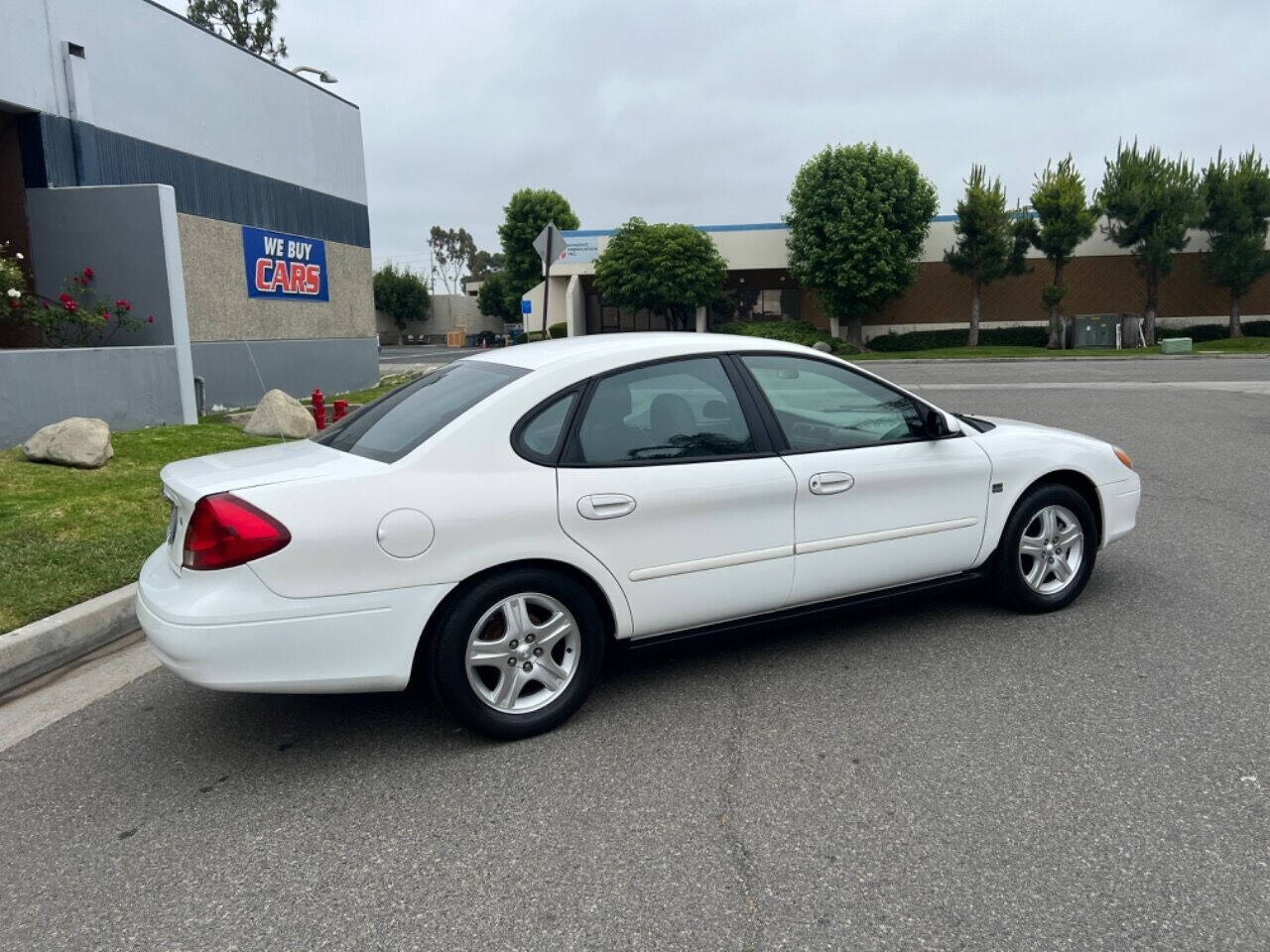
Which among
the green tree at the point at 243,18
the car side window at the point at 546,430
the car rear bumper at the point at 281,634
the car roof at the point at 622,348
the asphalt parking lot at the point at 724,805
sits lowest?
the asphalt parking lot at the point at 724,805

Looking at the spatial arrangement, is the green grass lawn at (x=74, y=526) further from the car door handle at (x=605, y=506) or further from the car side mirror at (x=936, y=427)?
the car side mirror at (x=936, y=427)

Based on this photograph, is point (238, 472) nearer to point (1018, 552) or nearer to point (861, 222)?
point (1018, 552)

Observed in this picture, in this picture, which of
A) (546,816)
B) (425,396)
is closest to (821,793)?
(546,816)

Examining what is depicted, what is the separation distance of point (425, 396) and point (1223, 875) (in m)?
3.39

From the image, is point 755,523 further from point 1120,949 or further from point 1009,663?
point 1120,949

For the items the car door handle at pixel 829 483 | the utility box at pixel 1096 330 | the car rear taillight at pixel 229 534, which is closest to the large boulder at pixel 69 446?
the car rear taillight at pixel 229 534

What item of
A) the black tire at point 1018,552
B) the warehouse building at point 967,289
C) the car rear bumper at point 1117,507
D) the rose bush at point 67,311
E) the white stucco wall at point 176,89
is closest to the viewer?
the black tire at point 1018,552

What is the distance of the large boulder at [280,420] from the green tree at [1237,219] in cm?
3652

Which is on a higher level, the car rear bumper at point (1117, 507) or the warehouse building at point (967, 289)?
the warehouse building at point (967, 289)

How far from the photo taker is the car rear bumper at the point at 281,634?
3.36 m

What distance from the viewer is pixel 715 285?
44906 millimetres

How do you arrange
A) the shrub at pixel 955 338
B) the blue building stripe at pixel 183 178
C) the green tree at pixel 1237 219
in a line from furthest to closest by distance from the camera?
the shrub at pixel 955 338 < the green tree at pixel 1237 219 < the blue building stripe at pixel 183 178

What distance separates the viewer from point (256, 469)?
3.80 m

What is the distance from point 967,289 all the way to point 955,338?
3.23 metres
